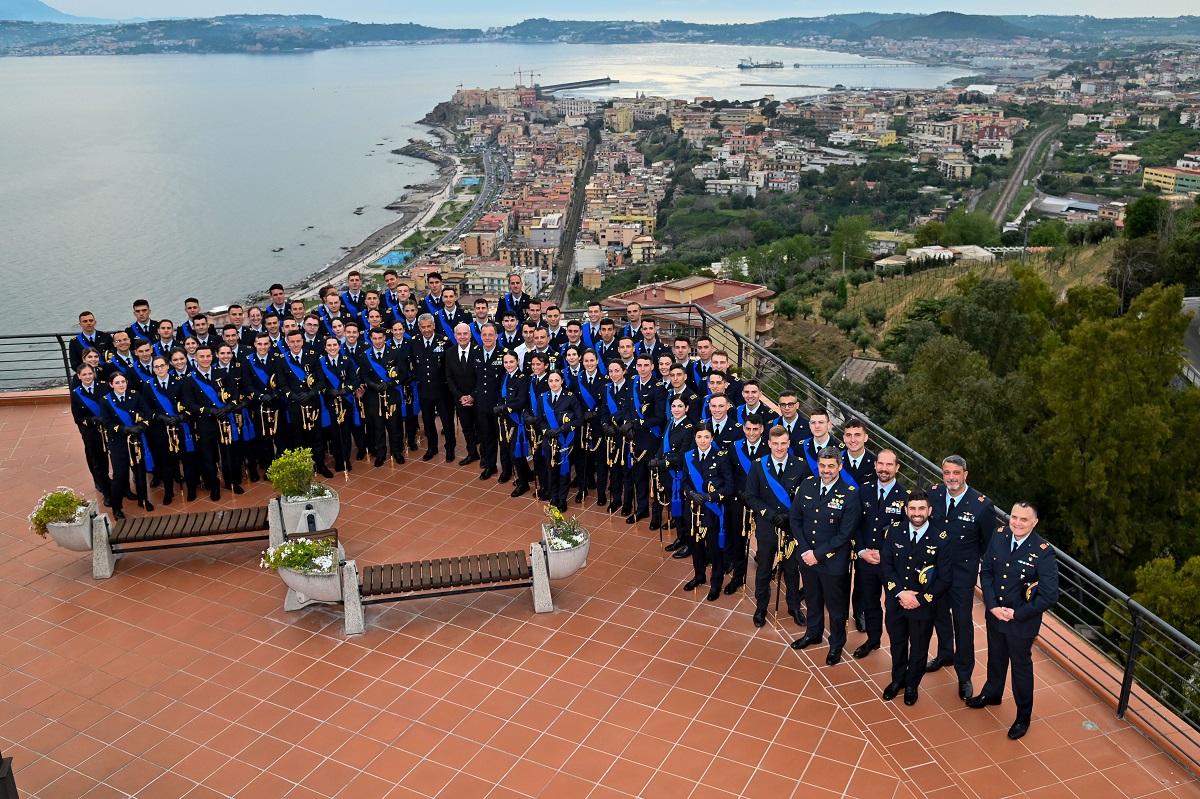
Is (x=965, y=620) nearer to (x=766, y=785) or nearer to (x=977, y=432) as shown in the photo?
(x=766, y=785)

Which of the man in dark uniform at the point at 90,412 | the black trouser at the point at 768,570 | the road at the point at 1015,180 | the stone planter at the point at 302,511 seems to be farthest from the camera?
the road at the point at 1015,180

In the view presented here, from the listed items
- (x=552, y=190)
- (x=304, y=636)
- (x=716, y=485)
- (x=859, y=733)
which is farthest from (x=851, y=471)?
(x=552, y=190)

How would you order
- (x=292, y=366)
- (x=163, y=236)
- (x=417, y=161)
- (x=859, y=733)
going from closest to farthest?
(x=859, y=733) → (x=292, y=366) → (x=163, y=236) → (x=417, y=161)

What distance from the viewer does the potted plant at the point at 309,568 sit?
20.9 ft

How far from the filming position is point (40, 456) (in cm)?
945

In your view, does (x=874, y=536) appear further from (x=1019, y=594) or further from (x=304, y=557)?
(x=304, y=557)

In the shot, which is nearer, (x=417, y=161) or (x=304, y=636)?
(x=304, y=636)

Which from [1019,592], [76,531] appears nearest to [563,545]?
[1019,592]

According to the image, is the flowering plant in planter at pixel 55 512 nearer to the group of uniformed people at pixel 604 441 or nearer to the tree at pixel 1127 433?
the group of uniformed people at pixel 604 441

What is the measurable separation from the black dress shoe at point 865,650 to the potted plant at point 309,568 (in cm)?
353

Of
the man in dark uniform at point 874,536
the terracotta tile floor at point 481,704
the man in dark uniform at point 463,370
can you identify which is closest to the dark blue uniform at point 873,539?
the man in dark uniform at point 874,536

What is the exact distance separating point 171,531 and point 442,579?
228cm

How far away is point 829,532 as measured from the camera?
5.79 metres

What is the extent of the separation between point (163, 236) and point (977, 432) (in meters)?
73.3
